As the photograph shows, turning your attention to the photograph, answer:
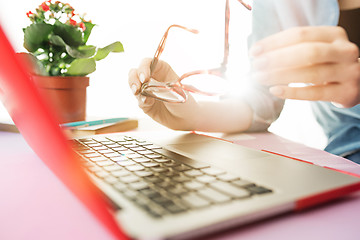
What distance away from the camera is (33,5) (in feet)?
4.08

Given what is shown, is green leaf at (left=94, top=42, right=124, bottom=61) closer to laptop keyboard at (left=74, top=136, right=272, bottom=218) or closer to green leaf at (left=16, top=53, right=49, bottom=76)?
green leaf at (left=16, top=53, right=49, bottom=76)

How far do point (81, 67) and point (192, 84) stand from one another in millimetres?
440

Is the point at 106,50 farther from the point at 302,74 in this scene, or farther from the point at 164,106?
the point at 302,74

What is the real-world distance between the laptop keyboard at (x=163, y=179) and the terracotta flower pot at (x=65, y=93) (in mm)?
409

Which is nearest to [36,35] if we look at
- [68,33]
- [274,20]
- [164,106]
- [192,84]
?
[68,33]

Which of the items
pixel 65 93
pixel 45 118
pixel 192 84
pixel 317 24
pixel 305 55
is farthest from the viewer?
pixel 65 93

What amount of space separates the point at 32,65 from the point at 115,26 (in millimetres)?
516

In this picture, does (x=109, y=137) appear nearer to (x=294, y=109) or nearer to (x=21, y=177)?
(x=21, y=177)

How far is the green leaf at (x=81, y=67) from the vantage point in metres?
0.90

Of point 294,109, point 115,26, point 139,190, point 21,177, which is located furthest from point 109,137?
point 294,109

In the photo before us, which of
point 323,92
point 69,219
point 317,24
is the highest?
point 317,24

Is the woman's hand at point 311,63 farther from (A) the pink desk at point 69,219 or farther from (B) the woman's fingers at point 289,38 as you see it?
(A) the pink desk at point 69,219

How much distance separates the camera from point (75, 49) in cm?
91

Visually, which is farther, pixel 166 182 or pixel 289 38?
pixel 289 38
